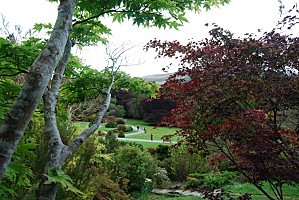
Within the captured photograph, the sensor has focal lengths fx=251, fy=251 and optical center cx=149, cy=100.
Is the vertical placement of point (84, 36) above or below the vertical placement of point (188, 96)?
above

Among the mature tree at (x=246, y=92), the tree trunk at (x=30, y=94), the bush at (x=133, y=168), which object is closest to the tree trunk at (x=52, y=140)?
the tree trunk at (x=30, y=94)

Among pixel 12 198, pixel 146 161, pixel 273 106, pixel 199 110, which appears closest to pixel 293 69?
pixel 273 106

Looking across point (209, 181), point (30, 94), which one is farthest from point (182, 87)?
point (209, 181)

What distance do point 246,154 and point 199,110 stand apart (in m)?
0.87

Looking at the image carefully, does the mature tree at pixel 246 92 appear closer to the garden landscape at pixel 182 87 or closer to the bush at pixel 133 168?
the garden landscape at pixel 182 87

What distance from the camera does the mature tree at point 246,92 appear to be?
2.82 m

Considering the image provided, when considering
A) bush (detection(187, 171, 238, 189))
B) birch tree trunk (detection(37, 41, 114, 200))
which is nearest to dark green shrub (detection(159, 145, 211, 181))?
bush (detection(187, 171, 238, 189))

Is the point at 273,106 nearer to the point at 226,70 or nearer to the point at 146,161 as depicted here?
the point at 226,70

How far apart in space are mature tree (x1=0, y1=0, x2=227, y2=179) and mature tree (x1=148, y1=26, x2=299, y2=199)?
0.70 metres

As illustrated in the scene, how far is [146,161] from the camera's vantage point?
760cm

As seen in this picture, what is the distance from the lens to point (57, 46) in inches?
55.6

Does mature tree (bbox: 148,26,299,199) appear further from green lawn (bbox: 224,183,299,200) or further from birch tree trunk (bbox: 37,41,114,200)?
green lawn (bbox: 224,183,299,200)

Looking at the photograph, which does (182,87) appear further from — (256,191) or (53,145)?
(256,191)

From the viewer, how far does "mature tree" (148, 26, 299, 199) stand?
9.24 feet
